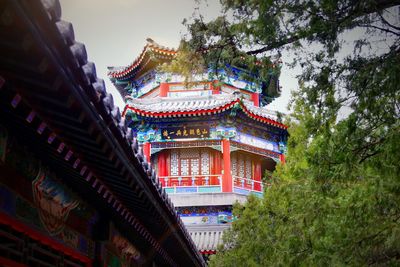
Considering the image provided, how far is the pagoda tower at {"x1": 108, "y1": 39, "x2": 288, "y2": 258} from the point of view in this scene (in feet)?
65.8

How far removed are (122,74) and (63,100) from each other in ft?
63.7

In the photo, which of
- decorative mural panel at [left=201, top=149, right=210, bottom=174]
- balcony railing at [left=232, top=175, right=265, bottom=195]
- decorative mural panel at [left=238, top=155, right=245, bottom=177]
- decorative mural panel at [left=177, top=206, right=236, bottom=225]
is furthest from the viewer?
decorative mural panel at [left=238, top=155, right=245, bottom=177]

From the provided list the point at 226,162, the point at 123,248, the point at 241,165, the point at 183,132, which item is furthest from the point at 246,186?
the point at 123,248

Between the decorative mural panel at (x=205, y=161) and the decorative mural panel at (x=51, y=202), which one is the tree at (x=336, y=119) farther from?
the decorative mural panel at (x=205, y=161)

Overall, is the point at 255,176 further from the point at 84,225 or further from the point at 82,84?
the point at 82,84

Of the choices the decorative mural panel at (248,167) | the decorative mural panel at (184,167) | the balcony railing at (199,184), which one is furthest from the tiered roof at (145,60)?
the decorative mural panel at (248,167)

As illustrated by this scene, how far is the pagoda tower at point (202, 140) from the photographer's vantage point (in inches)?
790

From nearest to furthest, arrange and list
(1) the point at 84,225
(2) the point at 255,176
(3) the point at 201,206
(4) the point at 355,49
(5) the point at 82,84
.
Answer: (5) the point at 82,84 < (4) the point at 355,49 < (1) the point at 84,225 < (3) the point at 201,206 < (2) the point at 255,176

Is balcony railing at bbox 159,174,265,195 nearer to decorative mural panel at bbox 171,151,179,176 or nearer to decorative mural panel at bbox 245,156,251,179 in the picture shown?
decorative mural panel at bbox 171,151,179,176

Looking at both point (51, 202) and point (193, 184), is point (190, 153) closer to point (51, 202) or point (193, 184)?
point (193, 184)

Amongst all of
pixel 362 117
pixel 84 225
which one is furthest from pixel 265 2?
pixel 84 225

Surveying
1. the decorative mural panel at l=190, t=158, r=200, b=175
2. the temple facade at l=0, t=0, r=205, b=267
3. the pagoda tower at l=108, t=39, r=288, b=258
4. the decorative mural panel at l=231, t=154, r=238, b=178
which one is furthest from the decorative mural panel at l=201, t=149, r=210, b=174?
the temple facade at l=0, t=0, r=205, b=267

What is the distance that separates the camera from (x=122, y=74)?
74.3 feet

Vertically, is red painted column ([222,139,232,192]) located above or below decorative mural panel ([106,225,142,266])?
above
